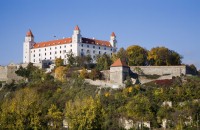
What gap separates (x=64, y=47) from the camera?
90562 millimetres

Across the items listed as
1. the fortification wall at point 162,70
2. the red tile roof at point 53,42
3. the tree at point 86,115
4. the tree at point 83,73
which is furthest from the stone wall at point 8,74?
the tree at point 86,115

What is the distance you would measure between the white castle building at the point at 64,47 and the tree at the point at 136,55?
1019 centimetres

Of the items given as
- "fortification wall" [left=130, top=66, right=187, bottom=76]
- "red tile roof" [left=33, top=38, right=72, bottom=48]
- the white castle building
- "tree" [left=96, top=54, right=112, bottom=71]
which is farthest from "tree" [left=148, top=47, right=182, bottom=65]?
"red tile roof" [left=33, top=38, right=72, bottom=48]

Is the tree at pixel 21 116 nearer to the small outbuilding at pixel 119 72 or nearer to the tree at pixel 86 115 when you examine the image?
the tree at pixel 86 115

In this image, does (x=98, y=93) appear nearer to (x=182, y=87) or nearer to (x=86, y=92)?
(x=86, y=92)

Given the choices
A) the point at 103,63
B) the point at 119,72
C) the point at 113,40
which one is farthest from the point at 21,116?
the point at 113,40

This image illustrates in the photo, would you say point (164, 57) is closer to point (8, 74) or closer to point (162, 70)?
point (162, 70)

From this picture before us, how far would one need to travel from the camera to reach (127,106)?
193ft

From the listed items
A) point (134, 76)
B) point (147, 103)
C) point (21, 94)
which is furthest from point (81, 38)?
point (147, 103)

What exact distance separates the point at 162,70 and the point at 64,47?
2338 centimetres

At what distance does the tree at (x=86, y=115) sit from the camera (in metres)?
54.0

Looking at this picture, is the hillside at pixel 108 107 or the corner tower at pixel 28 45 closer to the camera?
the hillside at pixel 108 107

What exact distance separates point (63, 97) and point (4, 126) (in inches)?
545

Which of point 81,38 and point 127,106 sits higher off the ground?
point 81,38
